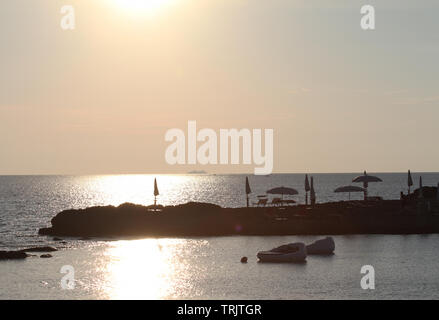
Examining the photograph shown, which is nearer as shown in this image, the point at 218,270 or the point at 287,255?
the point at 218,270

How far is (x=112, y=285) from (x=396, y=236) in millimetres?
32288

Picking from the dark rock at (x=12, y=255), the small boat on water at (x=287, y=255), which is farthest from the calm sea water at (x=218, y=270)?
the dark rock at (x=12, y=255)

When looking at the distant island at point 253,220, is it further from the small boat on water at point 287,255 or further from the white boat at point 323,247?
the small boat on water at point 287,255

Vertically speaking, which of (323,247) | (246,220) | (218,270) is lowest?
(218,270)

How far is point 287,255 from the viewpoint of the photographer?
5059 centimetres

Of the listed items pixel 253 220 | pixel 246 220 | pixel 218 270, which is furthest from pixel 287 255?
pixel 246 220

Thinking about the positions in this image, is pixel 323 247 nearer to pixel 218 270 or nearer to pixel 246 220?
pixel 218 270

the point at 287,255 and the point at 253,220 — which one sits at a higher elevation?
the point at 253,220

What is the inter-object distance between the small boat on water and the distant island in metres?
15.3

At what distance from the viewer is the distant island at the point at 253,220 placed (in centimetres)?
6688

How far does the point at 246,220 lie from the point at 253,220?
0.95 m
